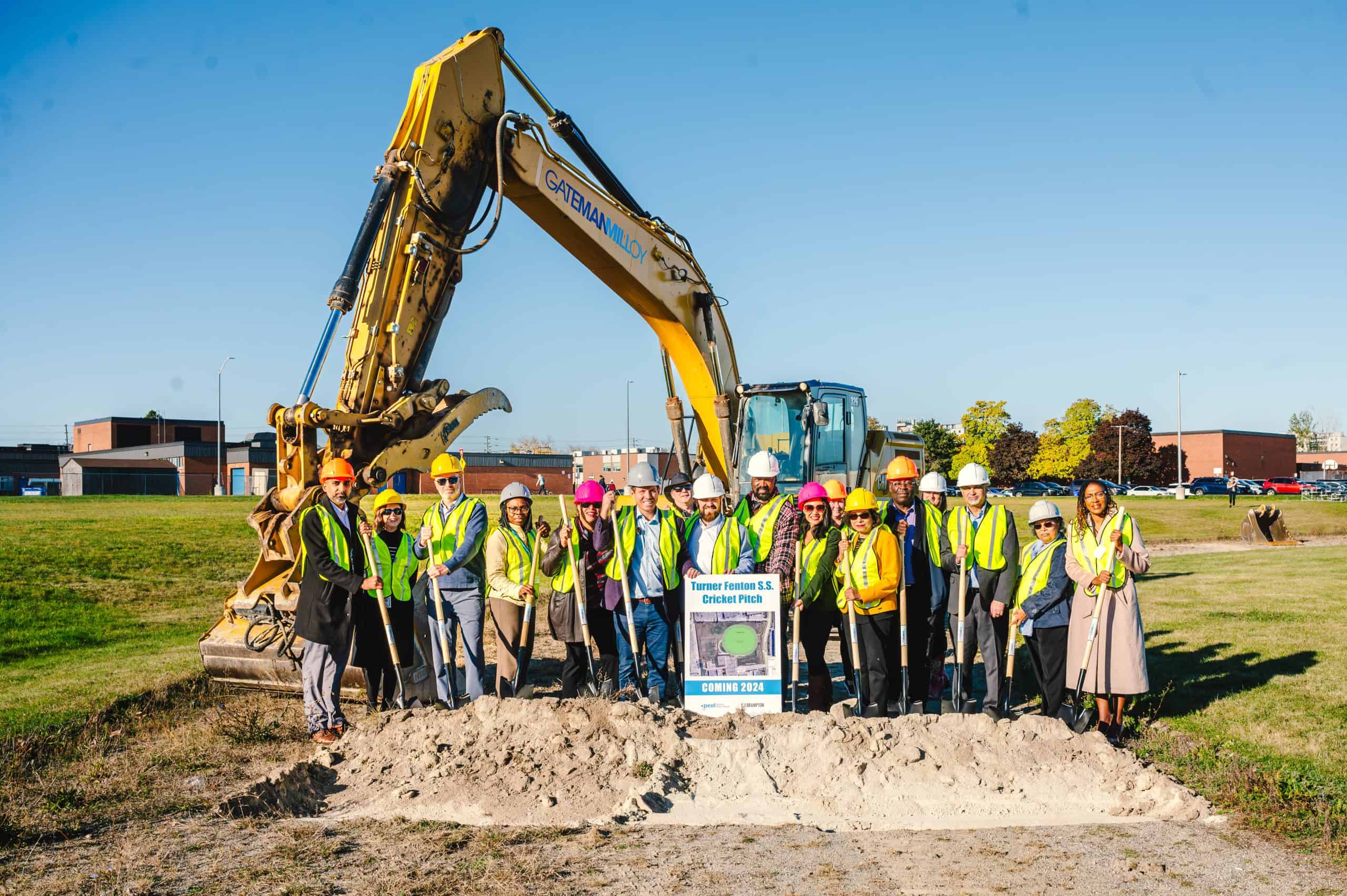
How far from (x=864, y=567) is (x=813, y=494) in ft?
2.19

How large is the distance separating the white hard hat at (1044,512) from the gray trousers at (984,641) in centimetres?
77

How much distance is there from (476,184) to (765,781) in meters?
5.54

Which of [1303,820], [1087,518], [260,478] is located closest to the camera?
[1303,820]

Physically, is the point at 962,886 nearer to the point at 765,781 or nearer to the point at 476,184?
the point at 765,781

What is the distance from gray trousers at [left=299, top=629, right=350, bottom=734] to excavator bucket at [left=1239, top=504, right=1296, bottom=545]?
27765 mm

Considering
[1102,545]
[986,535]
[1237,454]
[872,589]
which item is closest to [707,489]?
[872,589]

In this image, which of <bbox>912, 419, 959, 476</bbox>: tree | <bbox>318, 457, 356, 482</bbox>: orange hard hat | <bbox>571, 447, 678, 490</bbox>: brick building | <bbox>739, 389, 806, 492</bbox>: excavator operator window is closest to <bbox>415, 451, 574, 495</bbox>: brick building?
<bbox>571, 447, 678, 490</bbox>: brick building

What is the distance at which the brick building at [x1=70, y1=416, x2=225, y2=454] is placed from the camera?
277ft

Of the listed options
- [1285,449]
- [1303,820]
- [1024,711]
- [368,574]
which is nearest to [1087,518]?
[1024,711]

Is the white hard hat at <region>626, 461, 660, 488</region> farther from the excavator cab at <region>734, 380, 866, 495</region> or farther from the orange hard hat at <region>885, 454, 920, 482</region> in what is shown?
the excavator cab at <region>734, 380, 866, 495</region>

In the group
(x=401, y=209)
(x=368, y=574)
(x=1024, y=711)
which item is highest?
(x=401, y=209)

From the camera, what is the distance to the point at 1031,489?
6512 cm

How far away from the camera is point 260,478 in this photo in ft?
209

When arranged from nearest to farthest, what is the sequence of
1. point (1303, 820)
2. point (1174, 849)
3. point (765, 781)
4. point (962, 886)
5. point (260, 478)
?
point (962, 886) < point (1174, 849) < point (1303, 820) < point (765, 781) < point (260, 478)
